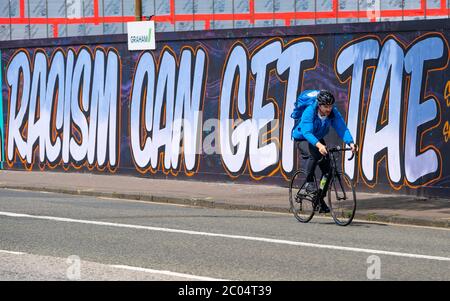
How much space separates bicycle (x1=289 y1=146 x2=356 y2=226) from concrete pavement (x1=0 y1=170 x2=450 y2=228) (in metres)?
0.75

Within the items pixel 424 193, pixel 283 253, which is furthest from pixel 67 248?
pixel 424 193

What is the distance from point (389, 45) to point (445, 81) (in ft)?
4.27

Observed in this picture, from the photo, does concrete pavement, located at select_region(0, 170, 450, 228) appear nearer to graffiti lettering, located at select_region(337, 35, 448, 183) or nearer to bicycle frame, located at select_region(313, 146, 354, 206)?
graffiti lettering, located at select_region(337, 35, 448, 183)

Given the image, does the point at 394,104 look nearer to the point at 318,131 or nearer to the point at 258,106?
the point at 258,106

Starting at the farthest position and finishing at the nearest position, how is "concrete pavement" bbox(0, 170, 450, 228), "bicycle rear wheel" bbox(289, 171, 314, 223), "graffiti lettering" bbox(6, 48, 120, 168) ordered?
"graffiti lettering" bbox(6, 48, 120, 168) → "concrete pavement" bbox(0, 170, 450, 228) → "bicycle rear wheel" bbox(289, 171, 314, 223)

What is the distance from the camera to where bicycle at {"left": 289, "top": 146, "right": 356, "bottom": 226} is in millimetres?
13969

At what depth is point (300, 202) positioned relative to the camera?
1468 centimetres

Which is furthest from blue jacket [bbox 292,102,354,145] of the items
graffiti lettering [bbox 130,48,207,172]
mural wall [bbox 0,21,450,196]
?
graffiti lettering [bbox 130,48,207,172]

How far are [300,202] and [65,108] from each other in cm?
1022

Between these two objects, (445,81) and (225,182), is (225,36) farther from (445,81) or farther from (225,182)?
(445,81)

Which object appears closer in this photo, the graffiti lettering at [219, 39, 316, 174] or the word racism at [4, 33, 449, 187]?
the word racism at [4, 33, 449, 187]

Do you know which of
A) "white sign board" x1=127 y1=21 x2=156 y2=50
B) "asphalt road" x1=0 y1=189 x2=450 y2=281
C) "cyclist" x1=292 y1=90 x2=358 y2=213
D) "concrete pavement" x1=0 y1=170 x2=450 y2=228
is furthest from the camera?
"white sign board" x1=127 y1=21 x2=156 y2=50

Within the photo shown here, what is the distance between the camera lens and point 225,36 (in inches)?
816

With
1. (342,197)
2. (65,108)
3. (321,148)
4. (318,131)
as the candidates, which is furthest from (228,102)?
(321,148)
